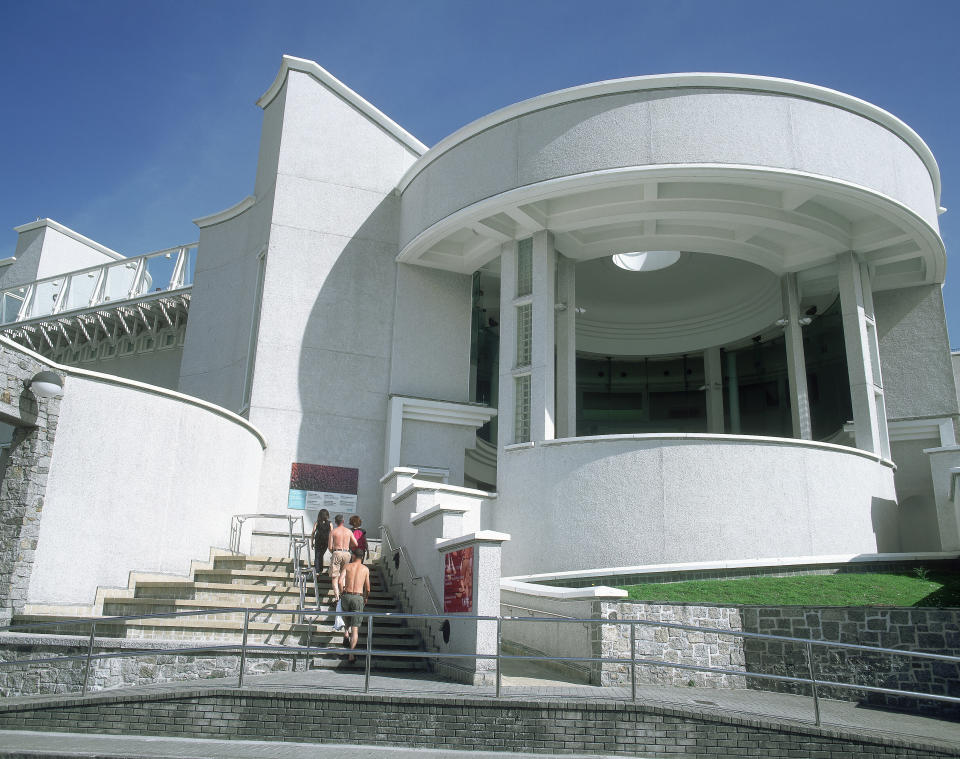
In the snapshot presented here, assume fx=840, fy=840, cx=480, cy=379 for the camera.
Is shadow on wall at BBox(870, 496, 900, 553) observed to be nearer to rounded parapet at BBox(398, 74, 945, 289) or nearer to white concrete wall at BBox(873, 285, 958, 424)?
white concrete wall at BBox(873, 285, 958, 424)

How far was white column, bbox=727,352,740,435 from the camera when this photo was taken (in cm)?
2731

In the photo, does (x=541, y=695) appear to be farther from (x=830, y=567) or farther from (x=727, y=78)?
(x=727, y=78)

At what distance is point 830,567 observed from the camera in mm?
14703

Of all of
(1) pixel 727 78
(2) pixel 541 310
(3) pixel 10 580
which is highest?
(1) pixel 727 78

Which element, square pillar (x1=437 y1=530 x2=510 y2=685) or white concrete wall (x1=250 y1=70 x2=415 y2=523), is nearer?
square pillar (x1=437 y1=530 x2=510 y2=685)

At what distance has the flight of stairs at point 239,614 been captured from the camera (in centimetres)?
1050

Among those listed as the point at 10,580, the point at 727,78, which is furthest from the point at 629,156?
the point at 10,580

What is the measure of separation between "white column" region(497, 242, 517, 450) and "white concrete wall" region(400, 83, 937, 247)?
1841 mm

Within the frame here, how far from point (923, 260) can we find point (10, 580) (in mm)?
Result: 19211

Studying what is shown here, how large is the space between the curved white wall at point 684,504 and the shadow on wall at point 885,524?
0.62 ft

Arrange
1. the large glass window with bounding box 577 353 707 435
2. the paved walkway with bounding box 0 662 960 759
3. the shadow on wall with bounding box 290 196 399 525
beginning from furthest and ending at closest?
the large glass window with bounding box 577 353 707 435, the shadow on wall with bounding box 290 196 399 525, the paved walkway with bounding box 0 662 960 759

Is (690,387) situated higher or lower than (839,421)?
higher

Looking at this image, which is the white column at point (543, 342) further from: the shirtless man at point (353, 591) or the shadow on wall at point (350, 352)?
the shirtless man at point (353, 591)

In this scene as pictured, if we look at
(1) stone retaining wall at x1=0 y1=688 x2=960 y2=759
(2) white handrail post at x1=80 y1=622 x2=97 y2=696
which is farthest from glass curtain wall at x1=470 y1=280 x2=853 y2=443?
(1) stone retaining wall at x1=0 y1=688 x2=960 y2=759
